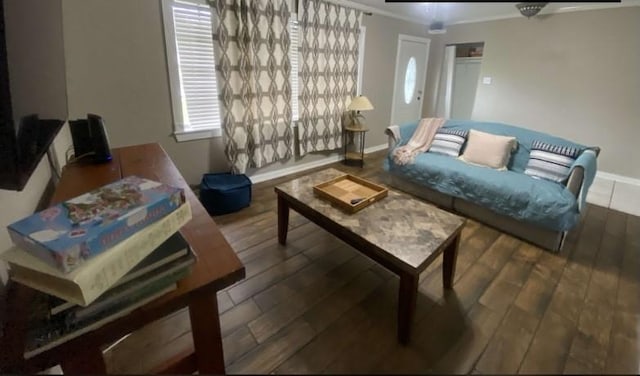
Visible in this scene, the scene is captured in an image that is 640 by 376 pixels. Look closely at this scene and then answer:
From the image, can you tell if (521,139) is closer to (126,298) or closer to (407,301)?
(407,301)

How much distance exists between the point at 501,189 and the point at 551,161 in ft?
1.72

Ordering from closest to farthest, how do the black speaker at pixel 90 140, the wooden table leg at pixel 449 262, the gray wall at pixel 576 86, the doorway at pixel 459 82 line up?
1. the black speaker at pixel 90 140
2. the wooden table leg at pixel 449 262
3. the gray wall at pixel 576 86
4. the doorway at pixel 459 82

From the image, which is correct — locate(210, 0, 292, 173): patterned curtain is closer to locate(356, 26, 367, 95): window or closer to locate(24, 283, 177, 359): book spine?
locate(356, 26, 367, 95): window

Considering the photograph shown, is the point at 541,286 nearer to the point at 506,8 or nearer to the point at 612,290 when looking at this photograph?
the point at 612,290

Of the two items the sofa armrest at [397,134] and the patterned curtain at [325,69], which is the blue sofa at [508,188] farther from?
the patterned curtain at [325,69]

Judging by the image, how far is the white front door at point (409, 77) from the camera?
429 cm

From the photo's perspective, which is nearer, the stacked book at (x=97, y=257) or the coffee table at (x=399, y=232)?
the stacked book at (x=97, y=257)

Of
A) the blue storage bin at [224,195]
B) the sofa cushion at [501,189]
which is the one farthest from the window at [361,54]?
the blue storage bin at [224,195]

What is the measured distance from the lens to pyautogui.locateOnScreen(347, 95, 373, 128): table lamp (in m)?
3.55

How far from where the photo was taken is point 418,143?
120 inches

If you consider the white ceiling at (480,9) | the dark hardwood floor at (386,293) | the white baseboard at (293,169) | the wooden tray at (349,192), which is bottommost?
the dark hardwood floor at (386,293)

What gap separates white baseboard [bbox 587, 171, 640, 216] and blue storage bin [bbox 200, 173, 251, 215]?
137 inches

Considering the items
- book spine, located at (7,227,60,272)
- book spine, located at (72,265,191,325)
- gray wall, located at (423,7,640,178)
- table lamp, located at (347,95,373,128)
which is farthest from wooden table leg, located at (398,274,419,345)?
table lamp, located at (347,95,373,128)

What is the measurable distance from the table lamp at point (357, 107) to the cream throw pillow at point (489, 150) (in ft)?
4.33
